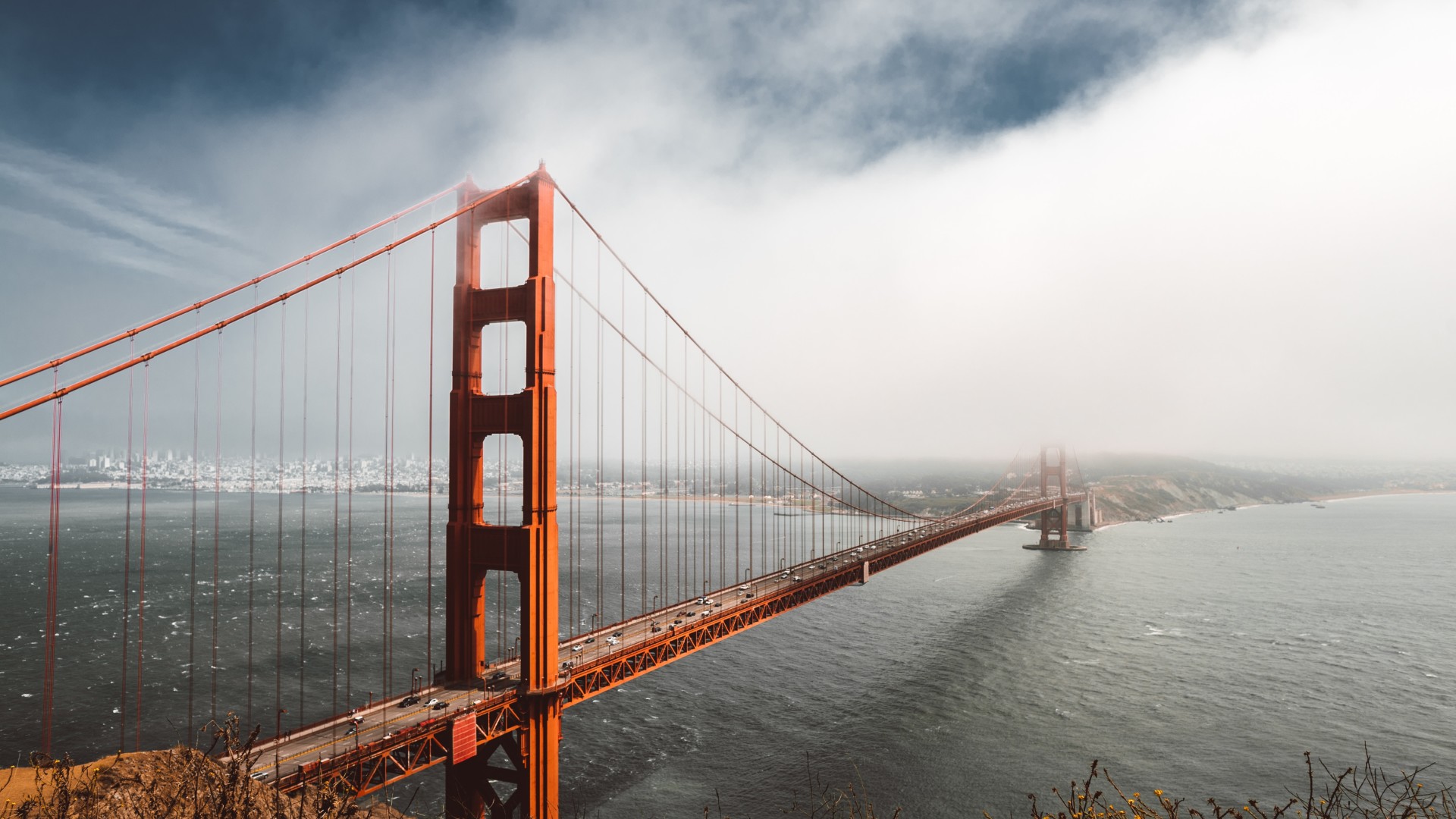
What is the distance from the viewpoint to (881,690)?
3791 cm

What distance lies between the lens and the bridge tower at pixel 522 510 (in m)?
19.9

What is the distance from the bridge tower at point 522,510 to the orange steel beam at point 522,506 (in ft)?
0.10

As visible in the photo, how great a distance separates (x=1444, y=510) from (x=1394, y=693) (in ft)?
654

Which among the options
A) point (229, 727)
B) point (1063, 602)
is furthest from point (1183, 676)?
point (229, 727)

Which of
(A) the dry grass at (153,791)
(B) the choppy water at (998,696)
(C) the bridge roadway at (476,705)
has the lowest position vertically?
(B) the choppy water at (998,696)

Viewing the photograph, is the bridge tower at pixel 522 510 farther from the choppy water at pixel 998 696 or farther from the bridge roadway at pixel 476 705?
the choppy water at pixel 998 696

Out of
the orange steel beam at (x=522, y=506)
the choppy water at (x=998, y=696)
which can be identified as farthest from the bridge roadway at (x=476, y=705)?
the choppy water at (x=998, y=696)

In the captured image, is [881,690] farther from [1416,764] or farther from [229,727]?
[229,727]

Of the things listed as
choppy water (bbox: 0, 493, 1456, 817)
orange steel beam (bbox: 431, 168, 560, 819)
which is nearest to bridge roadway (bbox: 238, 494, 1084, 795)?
orange steel beam (bbox: 431, 168, 560, 819)

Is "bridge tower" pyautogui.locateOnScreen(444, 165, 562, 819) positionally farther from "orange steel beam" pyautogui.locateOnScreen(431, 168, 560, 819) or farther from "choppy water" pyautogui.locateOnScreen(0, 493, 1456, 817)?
"choppy water" pyautogui.locateOnScreen(0, 493, 1456, 817)

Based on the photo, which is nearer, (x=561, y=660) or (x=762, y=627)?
(x=561, y=660)

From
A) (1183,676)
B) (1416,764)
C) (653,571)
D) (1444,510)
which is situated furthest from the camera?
(1444,510)

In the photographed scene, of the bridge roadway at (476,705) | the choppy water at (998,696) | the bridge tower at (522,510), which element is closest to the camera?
the bridge roadway at (476,705)

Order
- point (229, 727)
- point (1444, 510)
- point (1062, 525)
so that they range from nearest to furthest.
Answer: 1. point (229, 727)
2. point (1062, 525)
3. point (1444, 510)
